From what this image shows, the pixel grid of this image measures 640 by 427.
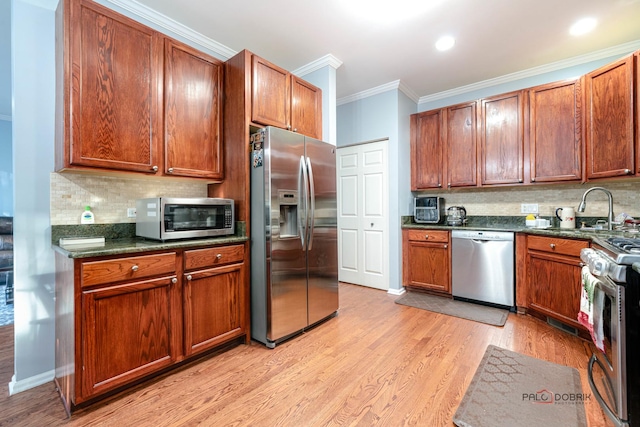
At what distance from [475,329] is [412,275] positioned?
1177 mm

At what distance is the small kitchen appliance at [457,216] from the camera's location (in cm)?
366

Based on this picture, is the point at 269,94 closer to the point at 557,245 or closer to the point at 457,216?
the point at 457,216

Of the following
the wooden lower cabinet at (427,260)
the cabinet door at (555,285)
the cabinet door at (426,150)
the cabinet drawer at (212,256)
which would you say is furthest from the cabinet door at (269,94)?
the cabinet door at (555,285)

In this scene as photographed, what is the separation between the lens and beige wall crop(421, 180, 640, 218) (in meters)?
2.85

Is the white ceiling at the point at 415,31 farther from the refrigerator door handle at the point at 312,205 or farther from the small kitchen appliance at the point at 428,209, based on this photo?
the small kitchen appliance at the point at 428,209

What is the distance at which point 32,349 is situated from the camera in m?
1.87

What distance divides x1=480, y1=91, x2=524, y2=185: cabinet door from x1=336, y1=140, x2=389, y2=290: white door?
1.19 metres

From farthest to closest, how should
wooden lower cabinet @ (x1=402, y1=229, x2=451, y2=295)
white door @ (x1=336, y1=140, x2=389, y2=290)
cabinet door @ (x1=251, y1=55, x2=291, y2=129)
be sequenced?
white door @ (x1=336, y1=140, x2=389, y2=290) → wooden lower cabinet @ (x1=402, y1=229, x2=451, y2=295) → cabinet door @ (x1=251, y1=55, x2=291, y2=129)

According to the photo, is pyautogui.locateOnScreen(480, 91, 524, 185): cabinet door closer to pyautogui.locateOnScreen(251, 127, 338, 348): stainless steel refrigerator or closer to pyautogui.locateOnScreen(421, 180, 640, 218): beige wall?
pyautogui.locateOnScreen(421, 180, 640, 218): beige wall

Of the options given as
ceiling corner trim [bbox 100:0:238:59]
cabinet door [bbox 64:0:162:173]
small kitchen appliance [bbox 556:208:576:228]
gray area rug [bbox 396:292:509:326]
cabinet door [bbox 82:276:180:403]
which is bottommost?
gray area rug [bbox 396:292:509:326]

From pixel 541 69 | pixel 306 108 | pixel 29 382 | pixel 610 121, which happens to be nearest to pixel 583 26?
pixel 541 69

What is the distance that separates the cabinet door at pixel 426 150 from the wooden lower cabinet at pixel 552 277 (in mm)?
Answer: 1320

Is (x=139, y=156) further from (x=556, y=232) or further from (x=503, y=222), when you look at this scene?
(x=503, y=222)

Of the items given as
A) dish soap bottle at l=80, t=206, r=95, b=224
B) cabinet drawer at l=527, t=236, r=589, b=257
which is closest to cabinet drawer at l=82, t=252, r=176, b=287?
dish soap bottle at l=80, t=206, r=95, b=224
